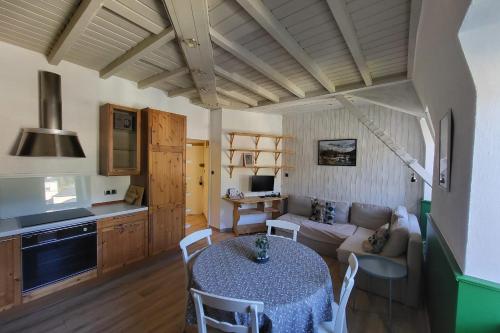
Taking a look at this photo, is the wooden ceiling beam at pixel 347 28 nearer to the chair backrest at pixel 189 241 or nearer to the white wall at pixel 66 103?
the chair backrest at pixel 189 241

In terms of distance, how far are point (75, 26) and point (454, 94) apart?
292 cm

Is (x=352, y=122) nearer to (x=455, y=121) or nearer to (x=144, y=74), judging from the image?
(x=455, y=121)

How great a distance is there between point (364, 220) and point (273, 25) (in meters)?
3.44

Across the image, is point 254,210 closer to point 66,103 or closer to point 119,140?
point 119,140

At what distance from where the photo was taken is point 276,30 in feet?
6.15

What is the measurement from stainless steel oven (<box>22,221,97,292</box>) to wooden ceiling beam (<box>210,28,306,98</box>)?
249 cm

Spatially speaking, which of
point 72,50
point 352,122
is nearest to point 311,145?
point 352,122

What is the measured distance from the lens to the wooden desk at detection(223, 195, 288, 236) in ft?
14.7

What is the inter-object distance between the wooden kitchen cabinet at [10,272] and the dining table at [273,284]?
1.82m

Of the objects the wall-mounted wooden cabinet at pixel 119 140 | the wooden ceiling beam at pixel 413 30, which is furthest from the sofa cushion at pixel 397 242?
the wall-mounted wooden cabinet at pixel 119 140

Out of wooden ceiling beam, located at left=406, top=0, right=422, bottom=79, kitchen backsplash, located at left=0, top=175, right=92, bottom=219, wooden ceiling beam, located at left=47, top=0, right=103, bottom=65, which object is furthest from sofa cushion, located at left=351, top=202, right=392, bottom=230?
wooden ceiling beam, located at left=47, top=0, right=103, bottom=65

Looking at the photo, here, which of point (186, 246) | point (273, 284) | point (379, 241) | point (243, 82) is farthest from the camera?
point (243, 82)

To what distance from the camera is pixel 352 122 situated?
14.1 feet

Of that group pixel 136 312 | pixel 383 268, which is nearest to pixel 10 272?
pixel 136 312
